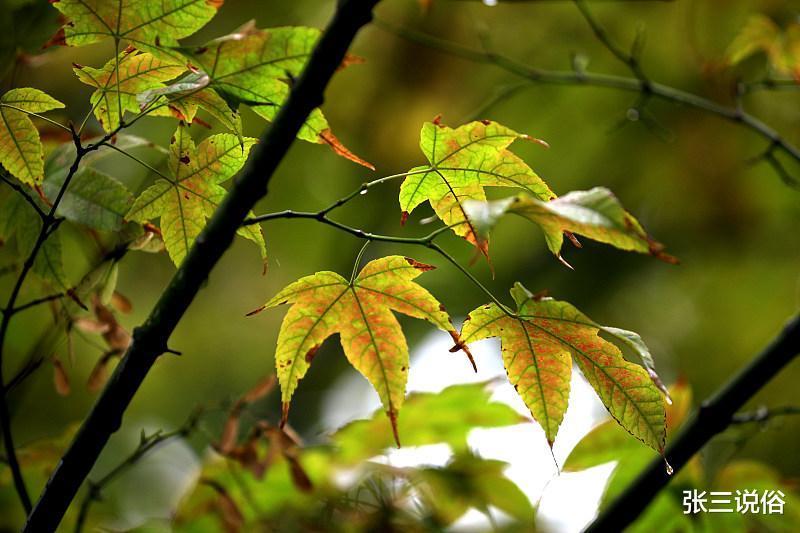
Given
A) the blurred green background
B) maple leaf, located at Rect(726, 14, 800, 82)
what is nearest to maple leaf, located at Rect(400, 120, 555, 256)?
maple leaf, located at Rect(726, 14, 800, 82)

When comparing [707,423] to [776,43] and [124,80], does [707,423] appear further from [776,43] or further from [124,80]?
[776,43]

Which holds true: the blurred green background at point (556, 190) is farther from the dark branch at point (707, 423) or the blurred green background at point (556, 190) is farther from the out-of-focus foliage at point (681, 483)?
the dark branch at point (707, 423)

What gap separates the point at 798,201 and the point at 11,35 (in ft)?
7.25

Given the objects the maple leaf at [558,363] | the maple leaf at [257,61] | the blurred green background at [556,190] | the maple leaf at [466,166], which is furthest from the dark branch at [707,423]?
the blurred green background at [556,190]

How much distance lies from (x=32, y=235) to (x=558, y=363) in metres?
0.43

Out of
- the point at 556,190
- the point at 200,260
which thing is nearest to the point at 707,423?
the point at 200,260

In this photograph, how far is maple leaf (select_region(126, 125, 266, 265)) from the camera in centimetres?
49

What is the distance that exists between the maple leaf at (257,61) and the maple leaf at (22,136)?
0.12 metres

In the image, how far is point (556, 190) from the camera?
87.7 inches

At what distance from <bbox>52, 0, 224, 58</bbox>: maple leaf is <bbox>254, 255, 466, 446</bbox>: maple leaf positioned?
185 millimetres

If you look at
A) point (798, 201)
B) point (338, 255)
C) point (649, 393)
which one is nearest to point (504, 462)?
point (649, 393)

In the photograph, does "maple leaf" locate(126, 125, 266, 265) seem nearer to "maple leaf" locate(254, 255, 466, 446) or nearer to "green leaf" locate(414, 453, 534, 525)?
"maple leaf" locate(254, 255, 466, 446)

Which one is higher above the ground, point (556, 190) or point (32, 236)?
point (32, 236)

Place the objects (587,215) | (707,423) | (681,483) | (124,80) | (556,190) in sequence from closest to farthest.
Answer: (587,215), (124,80), (707,423), (681,483), (556,190)
